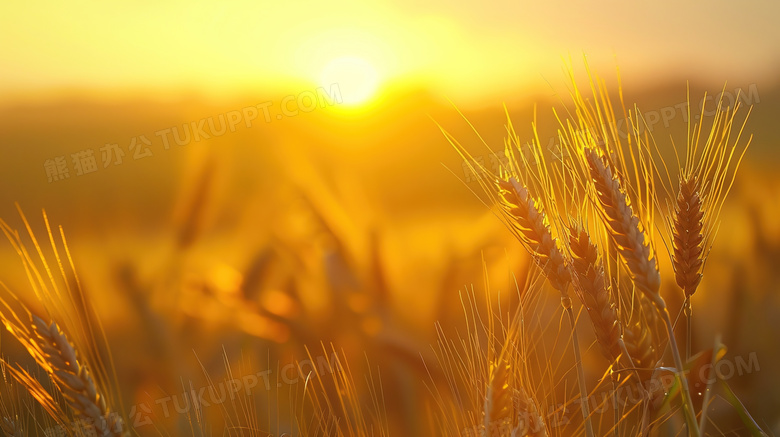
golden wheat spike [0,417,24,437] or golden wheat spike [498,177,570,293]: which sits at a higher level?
golden wheat spike [498,177,570,293]

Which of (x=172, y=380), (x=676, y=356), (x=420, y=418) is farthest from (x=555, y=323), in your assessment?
(x=172, y=380)

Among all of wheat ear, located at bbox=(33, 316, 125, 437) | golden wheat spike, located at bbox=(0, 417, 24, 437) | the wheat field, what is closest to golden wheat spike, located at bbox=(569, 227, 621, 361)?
the wheat field

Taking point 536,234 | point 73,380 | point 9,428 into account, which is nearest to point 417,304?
point 536,234

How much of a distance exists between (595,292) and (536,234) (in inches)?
3.9

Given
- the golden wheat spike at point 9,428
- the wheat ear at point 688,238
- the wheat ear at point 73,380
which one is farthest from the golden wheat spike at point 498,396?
the golden wheat spike at point 9,428

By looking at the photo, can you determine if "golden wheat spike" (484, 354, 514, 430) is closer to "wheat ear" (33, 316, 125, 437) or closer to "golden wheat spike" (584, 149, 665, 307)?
"golden wheat spike" (584, 149, 665, 307)

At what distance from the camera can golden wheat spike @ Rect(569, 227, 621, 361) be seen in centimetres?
57

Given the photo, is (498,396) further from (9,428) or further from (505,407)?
(9,428)

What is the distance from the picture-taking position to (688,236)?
2.16 ft

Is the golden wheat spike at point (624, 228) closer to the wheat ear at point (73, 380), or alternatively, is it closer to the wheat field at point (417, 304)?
the wheat field at point (417, 304)

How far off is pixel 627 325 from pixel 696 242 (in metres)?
0.15

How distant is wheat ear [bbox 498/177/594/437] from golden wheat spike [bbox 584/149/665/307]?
2.8 inches

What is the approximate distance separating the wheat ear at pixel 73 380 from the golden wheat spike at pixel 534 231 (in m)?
0.51

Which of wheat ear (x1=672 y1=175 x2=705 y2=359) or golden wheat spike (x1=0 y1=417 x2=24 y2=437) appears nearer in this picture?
wheat ear (x1=672 y1=175 x2=705 y2=359)
